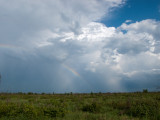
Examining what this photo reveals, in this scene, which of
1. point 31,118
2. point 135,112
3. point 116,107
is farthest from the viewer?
point 116,107

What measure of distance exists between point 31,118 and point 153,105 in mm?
8074

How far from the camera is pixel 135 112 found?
10148mm

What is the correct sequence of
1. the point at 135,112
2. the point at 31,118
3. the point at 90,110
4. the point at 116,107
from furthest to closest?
the point at 116,107, the point at 90,110, the point at 135,112, the point at 31,118

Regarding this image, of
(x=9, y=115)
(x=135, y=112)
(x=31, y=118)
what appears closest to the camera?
(x=31, y=118)

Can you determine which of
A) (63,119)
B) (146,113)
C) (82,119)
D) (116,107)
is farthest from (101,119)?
(116,107)

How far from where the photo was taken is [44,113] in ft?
30.4

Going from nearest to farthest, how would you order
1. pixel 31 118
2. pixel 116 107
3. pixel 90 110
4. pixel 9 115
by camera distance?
1. pixel 31 118
2. pixel 9 115
3. pixel 90 110
4. pixel 116 107

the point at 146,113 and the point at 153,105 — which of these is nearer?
the point at 146,113

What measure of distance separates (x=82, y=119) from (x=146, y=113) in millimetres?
4025

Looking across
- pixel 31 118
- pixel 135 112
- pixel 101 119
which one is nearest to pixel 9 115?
pixel 31 118

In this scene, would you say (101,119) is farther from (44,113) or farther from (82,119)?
(44,113)

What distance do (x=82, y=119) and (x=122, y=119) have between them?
213cm

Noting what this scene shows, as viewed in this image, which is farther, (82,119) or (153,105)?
Answer: (153,105)

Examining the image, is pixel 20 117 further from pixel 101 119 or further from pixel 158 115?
pixel 158 115
